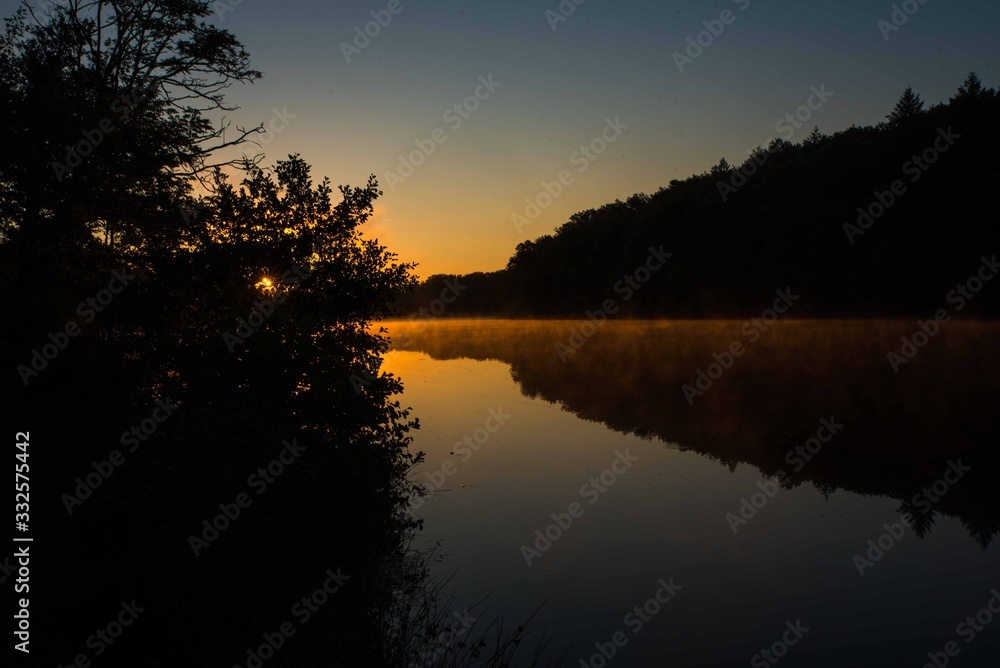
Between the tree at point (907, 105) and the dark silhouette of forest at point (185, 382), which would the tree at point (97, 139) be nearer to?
the dark silhouette of forest at point (185, 382)

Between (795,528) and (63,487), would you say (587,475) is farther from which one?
(63,487)

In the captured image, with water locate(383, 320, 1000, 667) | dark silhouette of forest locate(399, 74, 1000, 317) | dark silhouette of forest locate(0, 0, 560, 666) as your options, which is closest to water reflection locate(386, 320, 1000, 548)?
water locate(383, 320, 1000, 667)

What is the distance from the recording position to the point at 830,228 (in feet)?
183

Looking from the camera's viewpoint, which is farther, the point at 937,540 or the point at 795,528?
the point at 795,528

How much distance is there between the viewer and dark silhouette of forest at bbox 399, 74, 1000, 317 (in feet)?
155

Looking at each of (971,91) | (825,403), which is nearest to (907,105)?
(971,91)

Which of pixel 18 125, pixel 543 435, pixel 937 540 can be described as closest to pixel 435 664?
pixel 937 540

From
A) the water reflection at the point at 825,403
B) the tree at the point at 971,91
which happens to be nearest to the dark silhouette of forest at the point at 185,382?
the water reflection at the point at 825,403

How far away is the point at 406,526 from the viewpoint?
10.6 meters

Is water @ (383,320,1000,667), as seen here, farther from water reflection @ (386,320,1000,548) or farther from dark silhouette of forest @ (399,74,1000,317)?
dark silhouette of forest @ (399,74,1000,317)

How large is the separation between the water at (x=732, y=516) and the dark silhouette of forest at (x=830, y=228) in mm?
6524

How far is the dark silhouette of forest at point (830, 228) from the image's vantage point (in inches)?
1860

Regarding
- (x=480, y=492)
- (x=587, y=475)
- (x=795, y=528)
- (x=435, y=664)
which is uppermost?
(x=795, y=528)

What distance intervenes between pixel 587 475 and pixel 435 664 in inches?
319
